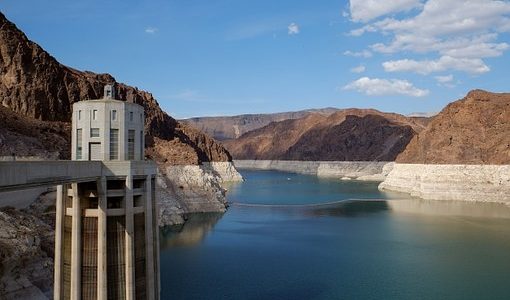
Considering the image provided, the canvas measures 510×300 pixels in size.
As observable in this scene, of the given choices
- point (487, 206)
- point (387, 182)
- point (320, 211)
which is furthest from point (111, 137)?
point (387, 182)

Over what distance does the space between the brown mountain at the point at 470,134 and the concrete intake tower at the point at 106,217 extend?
9565 cm

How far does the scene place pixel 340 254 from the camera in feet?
163

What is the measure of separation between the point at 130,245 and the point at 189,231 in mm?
43522

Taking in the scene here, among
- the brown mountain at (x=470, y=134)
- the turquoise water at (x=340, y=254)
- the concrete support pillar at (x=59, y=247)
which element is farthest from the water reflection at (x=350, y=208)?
the concrete support pillar at (x=59, y=247)

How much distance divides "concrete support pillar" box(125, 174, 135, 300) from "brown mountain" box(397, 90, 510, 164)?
3790 inches

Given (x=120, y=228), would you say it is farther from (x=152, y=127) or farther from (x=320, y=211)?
(x=152, y=127)

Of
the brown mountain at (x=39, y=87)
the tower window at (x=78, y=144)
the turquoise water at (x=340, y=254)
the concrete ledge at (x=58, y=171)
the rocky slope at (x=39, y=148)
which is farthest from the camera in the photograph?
the brown mountain at (x=39, y=87)

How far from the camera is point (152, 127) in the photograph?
4929 inches

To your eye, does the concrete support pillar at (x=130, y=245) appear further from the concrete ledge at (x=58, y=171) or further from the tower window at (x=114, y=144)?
the tower window at (x=114, y=144)

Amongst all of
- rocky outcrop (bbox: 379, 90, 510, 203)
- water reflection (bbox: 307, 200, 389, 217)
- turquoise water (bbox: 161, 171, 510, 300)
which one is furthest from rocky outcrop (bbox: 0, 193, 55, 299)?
rocky outcrop (bbox: 379, 90, 510, 203)

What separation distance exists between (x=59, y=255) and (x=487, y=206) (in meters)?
85.1

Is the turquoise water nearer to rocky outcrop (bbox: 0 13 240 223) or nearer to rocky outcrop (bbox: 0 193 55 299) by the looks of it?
rocky outcrop (bbox: 0 193 55 299)

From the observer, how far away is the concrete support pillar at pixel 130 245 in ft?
63.1

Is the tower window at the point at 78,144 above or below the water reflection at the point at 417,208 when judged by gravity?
above
